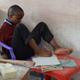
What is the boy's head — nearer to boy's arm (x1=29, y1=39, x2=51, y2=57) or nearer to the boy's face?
the boy's face

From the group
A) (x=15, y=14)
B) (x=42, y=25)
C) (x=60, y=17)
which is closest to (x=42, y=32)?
(x=42, y=25)

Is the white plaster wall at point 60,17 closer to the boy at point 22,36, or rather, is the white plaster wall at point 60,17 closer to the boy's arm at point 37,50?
the boy at point 22,36

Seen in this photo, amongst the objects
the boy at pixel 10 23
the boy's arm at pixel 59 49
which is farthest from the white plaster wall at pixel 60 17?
the boy at pixel 10 23

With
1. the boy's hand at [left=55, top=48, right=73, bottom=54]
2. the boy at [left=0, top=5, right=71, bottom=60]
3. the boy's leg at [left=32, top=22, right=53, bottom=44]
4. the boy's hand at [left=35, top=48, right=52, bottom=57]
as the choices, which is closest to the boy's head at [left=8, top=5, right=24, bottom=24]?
the boy at [left=0, top=5, right=71, bottom=60]

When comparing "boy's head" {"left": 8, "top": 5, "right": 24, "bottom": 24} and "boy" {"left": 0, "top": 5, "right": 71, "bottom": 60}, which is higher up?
"boy's head" {"left": 8, "top": 5, "right": 24, "bottom": 24}

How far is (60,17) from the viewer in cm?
264

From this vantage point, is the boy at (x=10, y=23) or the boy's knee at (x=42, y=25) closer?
the boy at (x=10, y=23)

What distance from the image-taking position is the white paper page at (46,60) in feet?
7.49

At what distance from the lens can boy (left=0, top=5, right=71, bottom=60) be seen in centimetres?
244

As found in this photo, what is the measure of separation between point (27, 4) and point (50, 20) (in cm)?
34

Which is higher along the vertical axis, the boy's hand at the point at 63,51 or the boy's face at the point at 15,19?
the boy's face at the point at 15,19

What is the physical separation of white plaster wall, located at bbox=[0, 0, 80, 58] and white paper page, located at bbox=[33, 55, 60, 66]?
1.08 ft

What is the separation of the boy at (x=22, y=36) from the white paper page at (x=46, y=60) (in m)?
0.08

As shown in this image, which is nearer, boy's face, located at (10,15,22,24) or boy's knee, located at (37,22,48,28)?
boy's face, located at (10,15,22,24)
